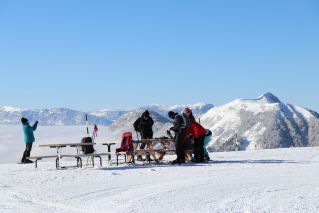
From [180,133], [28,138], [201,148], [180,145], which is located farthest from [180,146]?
[28,138]

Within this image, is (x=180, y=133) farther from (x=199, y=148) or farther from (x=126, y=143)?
(x=126, y=143)

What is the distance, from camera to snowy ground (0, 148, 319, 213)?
870 centimetres

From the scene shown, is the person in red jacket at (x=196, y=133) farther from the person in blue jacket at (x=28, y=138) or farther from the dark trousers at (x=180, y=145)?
the person in blue jacket at (x=28, y=138)

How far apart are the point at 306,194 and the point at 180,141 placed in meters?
6.34

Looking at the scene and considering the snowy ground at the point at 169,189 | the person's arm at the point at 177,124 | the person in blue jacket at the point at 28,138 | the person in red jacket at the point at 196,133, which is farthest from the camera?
the person in blue jacket at the point at 28,138

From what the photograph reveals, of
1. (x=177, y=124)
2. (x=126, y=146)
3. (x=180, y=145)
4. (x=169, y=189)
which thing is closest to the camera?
(x=169, y=189)

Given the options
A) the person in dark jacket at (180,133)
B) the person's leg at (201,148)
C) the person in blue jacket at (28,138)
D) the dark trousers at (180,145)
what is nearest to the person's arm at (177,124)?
the person in dark jacket at (180,133)

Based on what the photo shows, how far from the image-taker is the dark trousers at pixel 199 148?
16.1 m

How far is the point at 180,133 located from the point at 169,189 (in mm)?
5423

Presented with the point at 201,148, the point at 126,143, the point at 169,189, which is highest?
the point at 126,143

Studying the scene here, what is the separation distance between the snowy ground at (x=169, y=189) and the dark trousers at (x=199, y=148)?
1246mm

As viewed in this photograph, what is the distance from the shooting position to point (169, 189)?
10.4 m

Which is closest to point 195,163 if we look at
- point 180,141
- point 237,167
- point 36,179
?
point 180,141

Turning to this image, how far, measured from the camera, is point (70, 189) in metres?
10.7
